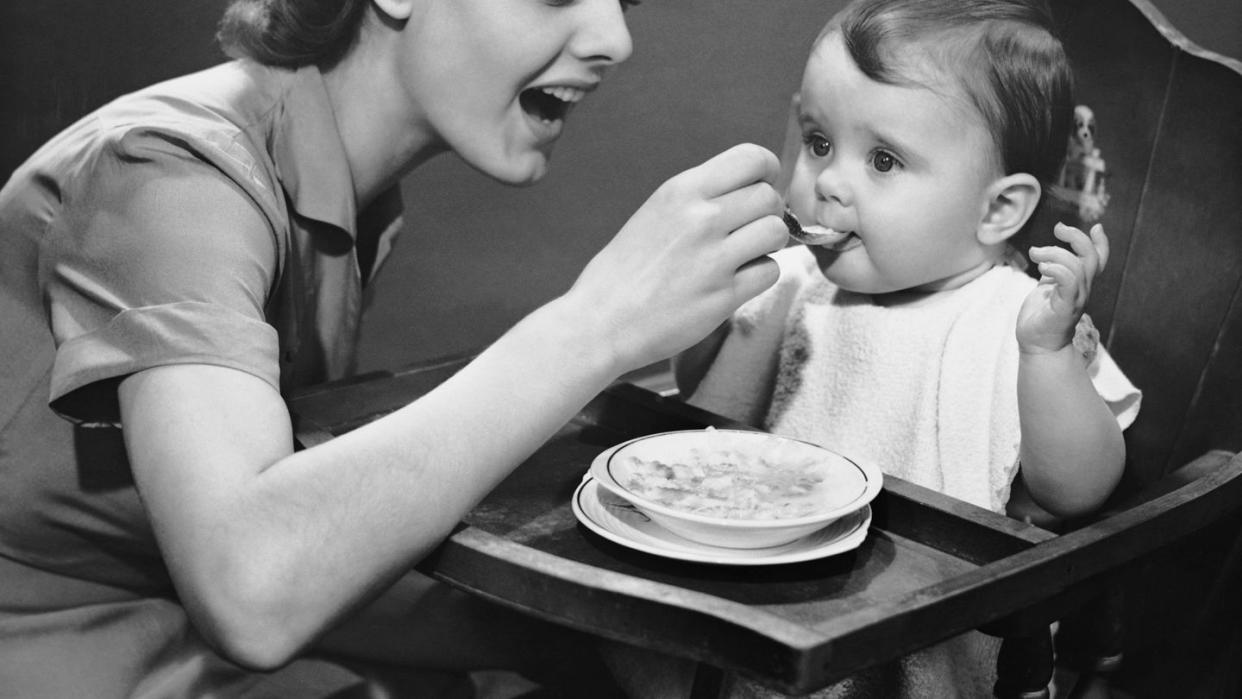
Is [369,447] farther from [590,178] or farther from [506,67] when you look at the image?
[590,178]

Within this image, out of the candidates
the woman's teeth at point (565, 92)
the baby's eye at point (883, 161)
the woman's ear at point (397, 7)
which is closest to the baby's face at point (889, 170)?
the baby's eye at point (883, 161)

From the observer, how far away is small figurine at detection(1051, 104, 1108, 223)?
160 cm

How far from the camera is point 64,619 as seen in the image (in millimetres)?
1147

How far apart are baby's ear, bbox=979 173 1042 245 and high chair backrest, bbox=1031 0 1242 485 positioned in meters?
0.07

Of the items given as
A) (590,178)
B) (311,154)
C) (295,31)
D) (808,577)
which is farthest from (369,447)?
(590,178)

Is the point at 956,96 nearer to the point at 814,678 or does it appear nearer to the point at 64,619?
the point at 814,678

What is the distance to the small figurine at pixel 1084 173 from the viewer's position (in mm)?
1604

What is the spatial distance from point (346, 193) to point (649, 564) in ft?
1.93

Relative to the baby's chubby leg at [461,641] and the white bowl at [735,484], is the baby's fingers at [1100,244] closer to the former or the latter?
the white bowl at [735,484]

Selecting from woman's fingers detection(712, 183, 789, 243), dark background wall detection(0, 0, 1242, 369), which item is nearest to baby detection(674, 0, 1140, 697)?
woman's fingers detection(712, 183, 789, 243)

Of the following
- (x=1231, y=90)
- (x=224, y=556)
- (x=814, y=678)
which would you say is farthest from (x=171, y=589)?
(x=1231, y=90)

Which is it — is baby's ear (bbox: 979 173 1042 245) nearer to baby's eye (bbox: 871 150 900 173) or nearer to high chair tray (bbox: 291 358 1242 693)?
baby's eye (bbox: 871 150 900 173)

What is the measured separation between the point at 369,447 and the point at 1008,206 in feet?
2.47

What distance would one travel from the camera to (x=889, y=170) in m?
1.32
